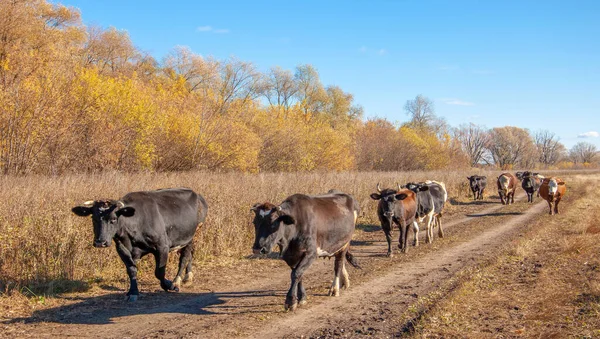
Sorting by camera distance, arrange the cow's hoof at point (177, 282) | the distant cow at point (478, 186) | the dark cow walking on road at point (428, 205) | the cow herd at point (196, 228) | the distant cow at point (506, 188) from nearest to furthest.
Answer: the cow herd at point (196, 228), the cow's hoof at point (177, 282), the dark cow walking on road at point (428, 205), the distant cow at point (506, 188), the distant cow at point (478, 186)

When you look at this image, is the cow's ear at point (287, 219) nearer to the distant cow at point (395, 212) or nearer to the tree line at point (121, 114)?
the distant cow at point (395, 212)

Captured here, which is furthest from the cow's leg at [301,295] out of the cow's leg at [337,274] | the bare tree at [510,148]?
the bare tree at [510,148]

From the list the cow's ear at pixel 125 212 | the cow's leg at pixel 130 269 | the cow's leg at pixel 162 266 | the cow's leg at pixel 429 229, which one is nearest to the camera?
the cow's ear at pixel 125 212

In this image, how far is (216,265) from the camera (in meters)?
10.7

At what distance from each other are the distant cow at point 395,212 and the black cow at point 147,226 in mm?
5216

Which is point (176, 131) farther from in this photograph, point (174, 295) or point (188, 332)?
point (188, 332)

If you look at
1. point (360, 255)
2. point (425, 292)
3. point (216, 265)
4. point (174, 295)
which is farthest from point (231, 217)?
point (425, 292)

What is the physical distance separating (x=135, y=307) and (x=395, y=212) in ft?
24.5

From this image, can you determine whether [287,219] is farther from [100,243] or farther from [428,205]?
[428,205]

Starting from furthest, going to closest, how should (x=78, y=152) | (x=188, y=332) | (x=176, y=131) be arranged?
(x=176, y=131)
(x=78, y=152)
(x=188, y=332)

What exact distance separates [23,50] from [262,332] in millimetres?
15823

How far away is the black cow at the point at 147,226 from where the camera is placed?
7.47 metres

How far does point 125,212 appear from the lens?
7.62m

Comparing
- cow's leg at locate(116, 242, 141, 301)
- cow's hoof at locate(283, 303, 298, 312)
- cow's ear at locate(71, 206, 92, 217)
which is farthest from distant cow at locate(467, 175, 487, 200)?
cow's ear at locate(71, 206, 92, 217)
